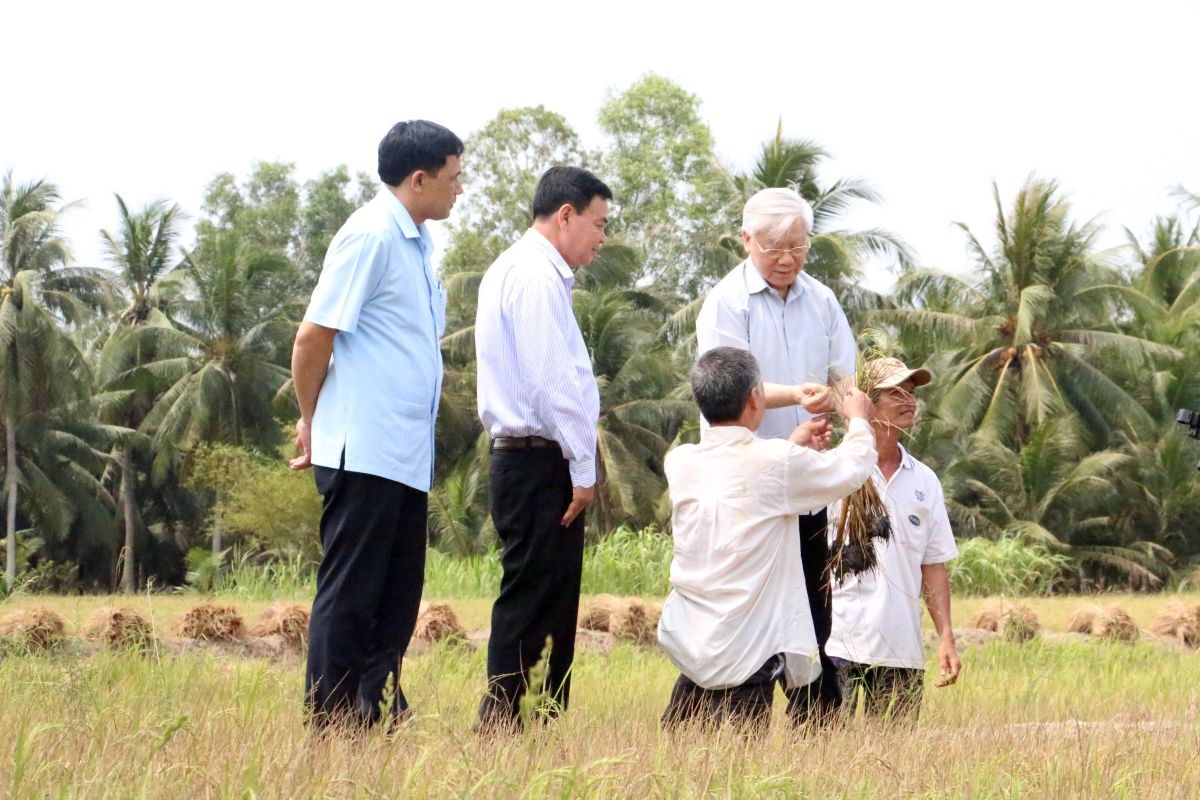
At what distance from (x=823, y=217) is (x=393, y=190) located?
27132 millimetres

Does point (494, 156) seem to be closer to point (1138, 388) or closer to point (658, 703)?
point (1138, 388)

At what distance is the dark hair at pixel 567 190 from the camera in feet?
16.3

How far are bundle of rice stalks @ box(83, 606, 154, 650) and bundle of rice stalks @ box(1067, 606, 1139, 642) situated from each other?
759 cm

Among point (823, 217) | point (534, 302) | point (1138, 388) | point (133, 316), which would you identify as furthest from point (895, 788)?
point (133, 316)

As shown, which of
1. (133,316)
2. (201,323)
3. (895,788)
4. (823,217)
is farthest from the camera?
(133,316)

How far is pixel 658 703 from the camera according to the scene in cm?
622

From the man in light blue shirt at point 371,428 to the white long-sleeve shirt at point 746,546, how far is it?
0.82 meters

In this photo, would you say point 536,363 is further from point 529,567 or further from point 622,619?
point 622,619

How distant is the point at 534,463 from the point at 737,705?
0.99 metres

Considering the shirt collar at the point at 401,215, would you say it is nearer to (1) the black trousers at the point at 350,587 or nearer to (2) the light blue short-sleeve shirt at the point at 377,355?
(2) the light blue short-sleeve shirt at the point at 377,355

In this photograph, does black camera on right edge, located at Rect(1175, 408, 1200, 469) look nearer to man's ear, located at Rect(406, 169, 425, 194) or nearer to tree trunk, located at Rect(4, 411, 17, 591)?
man's ear, located at Rect(406, 169, 425, 194)

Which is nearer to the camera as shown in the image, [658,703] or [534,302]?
[534,302]

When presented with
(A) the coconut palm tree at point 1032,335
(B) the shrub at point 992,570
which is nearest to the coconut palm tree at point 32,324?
(A) the coconut palm tree at point 1032,335

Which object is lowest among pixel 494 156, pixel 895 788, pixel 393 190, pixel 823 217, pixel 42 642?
pixel 42 642
